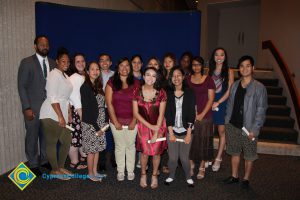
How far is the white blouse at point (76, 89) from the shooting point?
10.6ft

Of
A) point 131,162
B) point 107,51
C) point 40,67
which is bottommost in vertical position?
point 131,162

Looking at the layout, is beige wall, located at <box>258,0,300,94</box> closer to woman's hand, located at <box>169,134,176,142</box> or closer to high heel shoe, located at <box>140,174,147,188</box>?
woman's hand, located at <box>169,134,176,142</box>

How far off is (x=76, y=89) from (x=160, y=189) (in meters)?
1.50

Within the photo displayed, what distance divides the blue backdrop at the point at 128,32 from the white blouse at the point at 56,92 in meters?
0.89

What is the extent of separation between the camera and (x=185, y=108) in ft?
9.74

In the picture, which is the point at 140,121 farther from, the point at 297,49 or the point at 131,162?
the point at 297,49

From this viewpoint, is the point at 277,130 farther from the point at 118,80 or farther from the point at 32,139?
the point at 32,139

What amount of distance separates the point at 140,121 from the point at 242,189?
1403 millimetres

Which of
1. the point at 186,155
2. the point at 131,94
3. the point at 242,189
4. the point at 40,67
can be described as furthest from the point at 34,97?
the point at 242,189

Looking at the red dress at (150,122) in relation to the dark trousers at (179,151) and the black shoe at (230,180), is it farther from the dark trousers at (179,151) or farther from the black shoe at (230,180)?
the black shoe at (230,180)

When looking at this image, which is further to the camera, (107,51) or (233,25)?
(233,25)

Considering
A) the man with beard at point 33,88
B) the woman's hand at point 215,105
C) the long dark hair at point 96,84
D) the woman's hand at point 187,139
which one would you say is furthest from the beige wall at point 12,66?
the woman's hand at point 215,105

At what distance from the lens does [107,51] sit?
403 cm

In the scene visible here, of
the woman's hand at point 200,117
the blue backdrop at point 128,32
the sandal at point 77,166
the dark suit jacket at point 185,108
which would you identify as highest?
the blue backdrop at point 128,32
